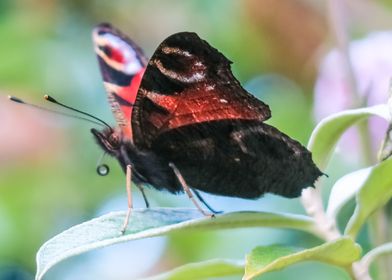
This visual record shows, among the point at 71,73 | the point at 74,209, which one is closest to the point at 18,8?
the point at 71,73

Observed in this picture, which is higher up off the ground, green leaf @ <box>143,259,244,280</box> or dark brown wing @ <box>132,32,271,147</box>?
dark brown wing @ <box>132,32,271,147</box>

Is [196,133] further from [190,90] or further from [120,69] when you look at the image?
[120,69]

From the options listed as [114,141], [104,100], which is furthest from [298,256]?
[104,100]

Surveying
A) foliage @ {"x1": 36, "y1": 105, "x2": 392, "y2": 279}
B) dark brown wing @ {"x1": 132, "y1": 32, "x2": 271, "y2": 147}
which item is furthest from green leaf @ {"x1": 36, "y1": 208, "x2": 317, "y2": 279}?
dark brown wing @ {"x1": 132, "y1": 32, "x2": 271, "y2": 147}

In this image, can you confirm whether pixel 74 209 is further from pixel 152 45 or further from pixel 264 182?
pixel 264 182

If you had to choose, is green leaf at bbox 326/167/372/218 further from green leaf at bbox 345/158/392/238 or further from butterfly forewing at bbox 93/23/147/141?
butterfly forewing at bbox 93/23/147/141

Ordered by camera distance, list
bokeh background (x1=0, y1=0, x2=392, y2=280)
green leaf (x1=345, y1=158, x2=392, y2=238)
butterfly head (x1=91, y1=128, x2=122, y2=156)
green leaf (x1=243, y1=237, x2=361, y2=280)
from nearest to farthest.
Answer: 1. green leaf (x1=243, y1=237, x2=361, y2=280)
2. green leaf (x1=345, y1=158, x2=392, y2=238)
3. butterfly head (x1=91, y1=128, x2=122, y2=156)
4. bokeh background (x1=0, y1=0, x2=392, y2=280)

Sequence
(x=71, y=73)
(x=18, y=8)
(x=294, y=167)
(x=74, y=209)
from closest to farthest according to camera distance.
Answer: (x=294, y=167) → (x=74, y=209) → (x=71, y=73) → (x=18, y=8)

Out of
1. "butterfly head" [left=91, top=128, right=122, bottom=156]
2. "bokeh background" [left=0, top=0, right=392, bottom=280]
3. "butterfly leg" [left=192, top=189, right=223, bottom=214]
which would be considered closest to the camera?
"butterfly leg" [left=192, top=189, right=223, bottom=214]
